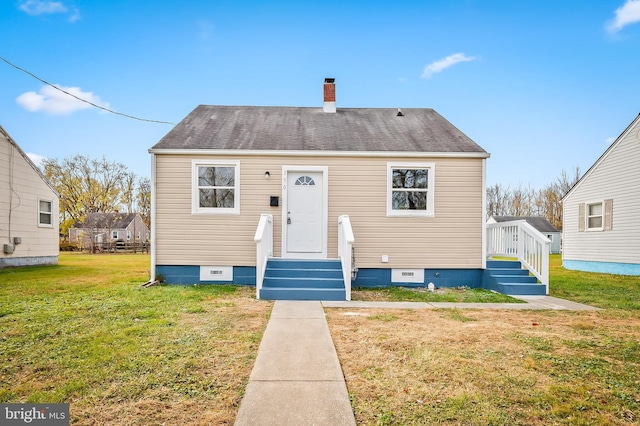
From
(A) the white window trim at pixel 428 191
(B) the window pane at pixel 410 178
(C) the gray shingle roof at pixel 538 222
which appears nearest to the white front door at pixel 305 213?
(A) the white window trim at pixel 428 191

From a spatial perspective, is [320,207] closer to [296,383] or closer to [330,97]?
[330,97]

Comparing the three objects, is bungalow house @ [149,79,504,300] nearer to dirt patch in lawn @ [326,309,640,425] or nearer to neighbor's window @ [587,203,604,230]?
dirt patch in lawn @ [326,309,640,425]

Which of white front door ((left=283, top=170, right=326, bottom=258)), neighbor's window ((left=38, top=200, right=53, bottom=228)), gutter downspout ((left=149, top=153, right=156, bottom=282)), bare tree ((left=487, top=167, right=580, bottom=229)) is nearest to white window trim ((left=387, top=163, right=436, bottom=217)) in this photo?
white front door ((left=283, top=170, right=326, bottom=258))

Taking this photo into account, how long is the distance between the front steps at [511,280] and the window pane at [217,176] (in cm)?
686

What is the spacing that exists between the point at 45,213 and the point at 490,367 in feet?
54.0

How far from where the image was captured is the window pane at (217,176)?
8492 mm

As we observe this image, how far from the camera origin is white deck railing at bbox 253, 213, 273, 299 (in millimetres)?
6781

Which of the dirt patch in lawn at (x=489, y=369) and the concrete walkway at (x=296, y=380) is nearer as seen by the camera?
the concrete walkway at (x=296, y=380)

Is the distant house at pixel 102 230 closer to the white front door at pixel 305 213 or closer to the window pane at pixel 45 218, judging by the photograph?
the window pane at pixel 45 218

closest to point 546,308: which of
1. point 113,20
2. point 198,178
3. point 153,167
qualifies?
point 198,178

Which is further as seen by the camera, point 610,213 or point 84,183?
point 84,183

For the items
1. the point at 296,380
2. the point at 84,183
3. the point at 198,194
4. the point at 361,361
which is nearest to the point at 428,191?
the point at 198,194

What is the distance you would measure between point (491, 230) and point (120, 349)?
902 cm

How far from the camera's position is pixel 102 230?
31859 mm
